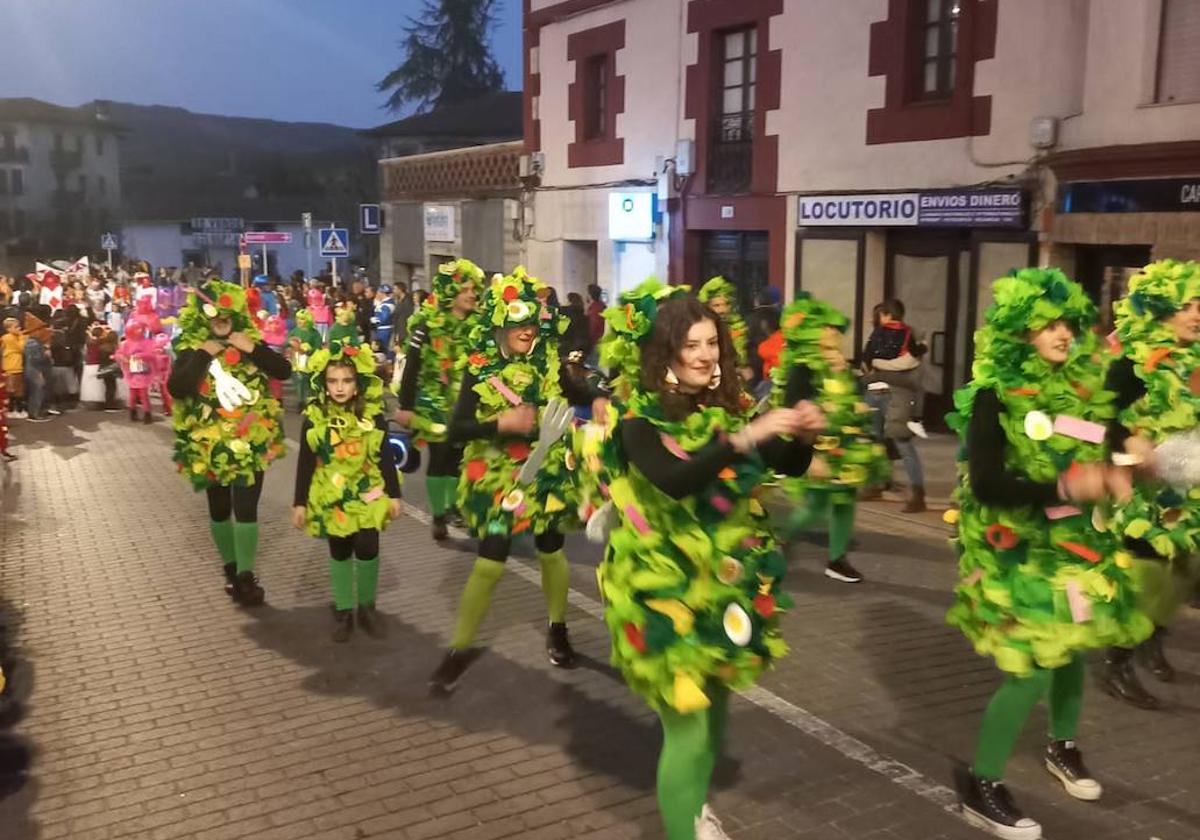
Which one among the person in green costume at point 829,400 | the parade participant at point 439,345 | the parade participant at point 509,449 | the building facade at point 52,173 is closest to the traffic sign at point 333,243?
the parade participant at point 439,345

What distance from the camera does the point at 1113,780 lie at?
484 centimetres

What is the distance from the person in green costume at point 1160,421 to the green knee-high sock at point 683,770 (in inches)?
110

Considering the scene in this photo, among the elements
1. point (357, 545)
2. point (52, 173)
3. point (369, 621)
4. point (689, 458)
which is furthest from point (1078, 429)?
point (52, 173)

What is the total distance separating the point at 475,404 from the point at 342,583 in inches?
63.8

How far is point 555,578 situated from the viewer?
616 cm

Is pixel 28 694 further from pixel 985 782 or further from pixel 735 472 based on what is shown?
pixel 985 782

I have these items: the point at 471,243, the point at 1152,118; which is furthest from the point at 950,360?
the point at 471,243

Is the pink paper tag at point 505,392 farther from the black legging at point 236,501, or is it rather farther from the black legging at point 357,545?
the black legging at point 236,501

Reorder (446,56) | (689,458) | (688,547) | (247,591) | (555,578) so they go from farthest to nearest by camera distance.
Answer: (446,56) < (247,591) < (555,578) < (688,547) < (689,458)

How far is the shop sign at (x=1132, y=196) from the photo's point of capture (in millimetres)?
10375

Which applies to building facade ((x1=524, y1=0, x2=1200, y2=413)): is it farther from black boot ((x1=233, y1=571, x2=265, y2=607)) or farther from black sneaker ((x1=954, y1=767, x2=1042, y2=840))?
black boot ((x1=233, y1=571, x2=265, y2=607))

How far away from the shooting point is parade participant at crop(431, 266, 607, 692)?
5.77m

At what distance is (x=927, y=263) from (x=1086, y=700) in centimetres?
908

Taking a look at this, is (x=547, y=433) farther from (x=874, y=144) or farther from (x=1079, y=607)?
(x=874, y=144)
